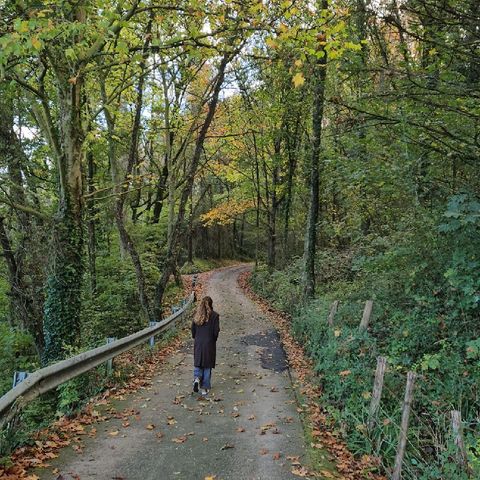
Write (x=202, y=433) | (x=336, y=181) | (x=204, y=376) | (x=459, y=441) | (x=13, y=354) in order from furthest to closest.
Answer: (x=13, y=354), (x=336, y=181), (x=204, y=376), (x=202, y=433), (x=459, y=441)

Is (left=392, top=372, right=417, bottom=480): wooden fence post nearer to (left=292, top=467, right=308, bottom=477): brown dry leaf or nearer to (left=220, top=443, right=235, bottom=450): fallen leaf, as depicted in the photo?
(left=292, top=467, right=308, bottom=477): brown dry leaf

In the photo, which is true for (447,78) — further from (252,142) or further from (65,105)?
(252,142)

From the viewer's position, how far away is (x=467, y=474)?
4.11 metres

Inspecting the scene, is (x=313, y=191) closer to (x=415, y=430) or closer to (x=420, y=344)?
(x=420, y=344)

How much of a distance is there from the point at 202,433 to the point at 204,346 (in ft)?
8.13

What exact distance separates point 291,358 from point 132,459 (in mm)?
7258

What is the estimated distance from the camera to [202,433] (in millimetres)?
6246

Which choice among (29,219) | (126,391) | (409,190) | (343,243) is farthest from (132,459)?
(343,243)

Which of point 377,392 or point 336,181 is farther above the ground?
point 336,181

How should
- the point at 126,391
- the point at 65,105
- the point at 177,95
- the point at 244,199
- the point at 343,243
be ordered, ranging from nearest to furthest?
the point at 126,391 < the point at 65,105 < the point at 177,95 < the point at 343,243 < the point at 244,199

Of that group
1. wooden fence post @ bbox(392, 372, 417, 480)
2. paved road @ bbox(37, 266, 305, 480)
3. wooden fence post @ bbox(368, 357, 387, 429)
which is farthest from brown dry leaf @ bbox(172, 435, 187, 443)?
wooden fence post @ bbox(392, 372, 417, 480)

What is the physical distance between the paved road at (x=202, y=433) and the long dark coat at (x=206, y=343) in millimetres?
602

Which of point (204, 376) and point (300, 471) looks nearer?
point (300, 471)

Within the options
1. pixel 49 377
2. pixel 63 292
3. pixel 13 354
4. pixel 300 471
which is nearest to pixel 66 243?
pixel 63 292
